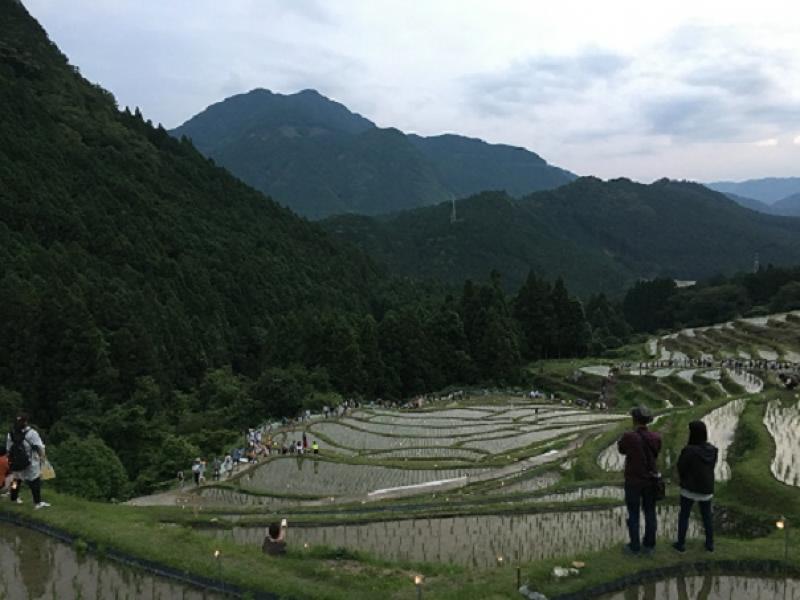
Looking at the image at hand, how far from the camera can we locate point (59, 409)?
160ft

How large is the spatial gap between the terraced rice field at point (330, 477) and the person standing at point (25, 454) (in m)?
13.5

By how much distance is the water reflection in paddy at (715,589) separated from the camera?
8.72 meters

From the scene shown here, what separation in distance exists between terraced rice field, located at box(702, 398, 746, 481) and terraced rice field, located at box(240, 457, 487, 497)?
9232mm

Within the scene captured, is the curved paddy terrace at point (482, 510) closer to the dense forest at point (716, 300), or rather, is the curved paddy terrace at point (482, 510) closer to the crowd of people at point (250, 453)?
the crowd of people at point (250, 453)

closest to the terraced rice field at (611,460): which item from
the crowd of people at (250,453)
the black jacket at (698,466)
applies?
the black jacket at (698,466)

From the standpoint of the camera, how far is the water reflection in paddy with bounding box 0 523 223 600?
9445 mm

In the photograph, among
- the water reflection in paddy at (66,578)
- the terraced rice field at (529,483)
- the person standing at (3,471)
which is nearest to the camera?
the water reflection in paddy at (66,578)

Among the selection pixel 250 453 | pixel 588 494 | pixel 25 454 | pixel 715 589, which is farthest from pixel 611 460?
pixel 25 454

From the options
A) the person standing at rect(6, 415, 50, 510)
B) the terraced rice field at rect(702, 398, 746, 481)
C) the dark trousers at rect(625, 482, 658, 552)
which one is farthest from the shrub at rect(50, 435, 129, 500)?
the terraced rice field at rect(702, 398, 746, 481)

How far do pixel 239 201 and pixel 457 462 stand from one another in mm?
106228

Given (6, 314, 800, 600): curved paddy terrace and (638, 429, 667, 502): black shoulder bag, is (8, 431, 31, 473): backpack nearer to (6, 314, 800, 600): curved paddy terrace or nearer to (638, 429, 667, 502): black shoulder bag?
(6, 314, 800, 600): curved paddy terrace

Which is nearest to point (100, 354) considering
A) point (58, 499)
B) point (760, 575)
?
point (58, 499)

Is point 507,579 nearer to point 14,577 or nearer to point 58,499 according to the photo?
point 14,577

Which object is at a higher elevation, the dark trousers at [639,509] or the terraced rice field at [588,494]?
the dark trousers at [639,509]
